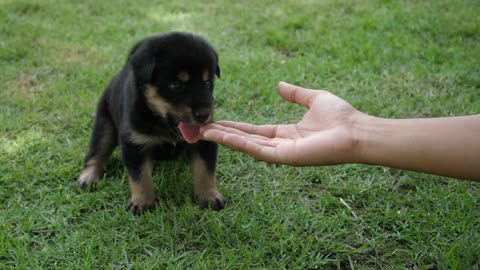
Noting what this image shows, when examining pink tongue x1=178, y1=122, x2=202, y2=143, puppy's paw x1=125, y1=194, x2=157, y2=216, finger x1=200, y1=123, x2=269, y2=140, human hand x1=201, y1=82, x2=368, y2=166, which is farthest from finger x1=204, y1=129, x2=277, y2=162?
puppy's paw x1=125, y1=194, x2=157, y2=216

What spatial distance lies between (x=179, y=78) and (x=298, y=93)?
26.4 inches

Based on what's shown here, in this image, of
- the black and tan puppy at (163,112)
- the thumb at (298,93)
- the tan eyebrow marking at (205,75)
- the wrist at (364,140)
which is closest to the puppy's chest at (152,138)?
the black and tan puppy at (163,112)

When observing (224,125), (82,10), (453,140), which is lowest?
(82,10)

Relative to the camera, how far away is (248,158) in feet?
11.6

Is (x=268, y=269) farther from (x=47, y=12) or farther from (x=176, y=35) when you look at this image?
(x=47, y=12)

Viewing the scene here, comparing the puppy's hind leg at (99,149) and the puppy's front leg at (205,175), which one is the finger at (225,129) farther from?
the puppy's hind leg at (99,149)

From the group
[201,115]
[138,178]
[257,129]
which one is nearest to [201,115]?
[201,115]

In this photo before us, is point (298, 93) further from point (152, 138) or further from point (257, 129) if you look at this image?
point (152, 138)

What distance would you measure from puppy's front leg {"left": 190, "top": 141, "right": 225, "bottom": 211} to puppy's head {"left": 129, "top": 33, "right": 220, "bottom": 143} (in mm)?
235

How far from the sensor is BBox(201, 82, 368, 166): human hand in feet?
7.62

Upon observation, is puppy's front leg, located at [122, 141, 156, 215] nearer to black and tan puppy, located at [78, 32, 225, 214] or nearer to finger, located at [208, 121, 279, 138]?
black and tan puppy, located at [78, 32, 225, 214]

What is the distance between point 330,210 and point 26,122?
2.50 meters

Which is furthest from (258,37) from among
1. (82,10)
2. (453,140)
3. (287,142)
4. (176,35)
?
(453,140)

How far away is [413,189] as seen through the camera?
3172 millimetres
